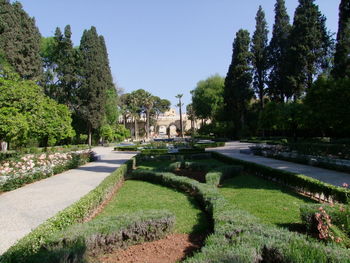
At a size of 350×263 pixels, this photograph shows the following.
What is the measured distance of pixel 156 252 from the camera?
4156 millimetres

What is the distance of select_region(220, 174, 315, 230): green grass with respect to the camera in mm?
5407

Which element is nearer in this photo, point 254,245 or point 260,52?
point 254,245

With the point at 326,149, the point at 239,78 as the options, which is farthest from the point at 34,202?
the point at 239,78

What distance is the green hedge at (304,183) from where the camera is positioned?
5984 millimetres

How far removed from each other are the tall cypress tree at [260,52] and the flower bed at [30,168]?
3026 centimetres

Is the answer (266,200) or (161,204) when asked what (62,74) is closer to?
(161,204)

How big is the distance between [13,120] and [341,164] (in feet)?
48.0

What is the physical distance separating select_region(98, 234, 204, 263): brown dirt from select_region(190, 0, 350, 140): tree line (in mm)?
14408

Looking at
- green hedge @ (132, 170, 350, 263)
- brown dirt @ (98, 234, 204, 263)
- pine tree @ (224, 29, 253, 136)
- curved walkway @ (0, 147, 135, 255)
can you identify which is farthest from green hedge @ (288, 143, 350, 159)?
pine tree @ (224, 29, 253, 136)

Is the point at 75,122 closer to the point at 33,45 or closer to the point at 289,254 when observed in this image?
the point at 33,45

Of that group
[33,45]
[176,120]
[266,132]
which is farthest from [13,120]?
[176,120]

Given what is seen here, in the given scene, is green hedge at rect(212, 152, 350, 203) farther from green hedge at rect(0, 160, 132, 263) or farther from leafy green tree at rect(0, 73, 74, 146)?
leafy green tree at rect(0, 73, 74, 146)

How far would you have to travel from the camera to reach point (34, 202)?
7.05 m

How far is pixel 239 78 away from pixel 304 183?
3074 centimetres
